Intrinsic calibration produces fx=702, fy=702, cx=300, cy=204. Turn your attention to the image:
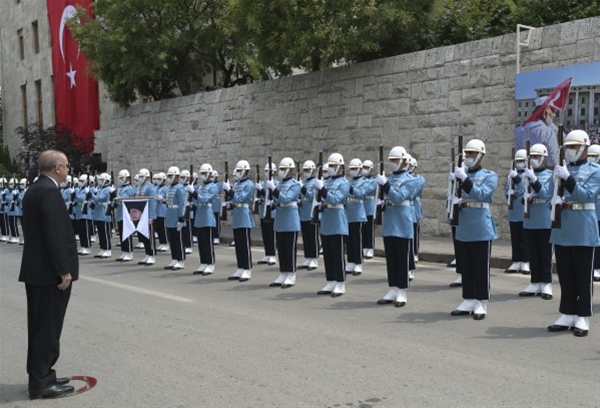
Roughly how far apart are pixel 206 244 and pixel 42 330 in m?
7.29

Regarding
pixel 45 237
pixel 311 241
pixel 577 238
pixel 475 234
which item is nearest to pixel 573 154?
pixel 577 238

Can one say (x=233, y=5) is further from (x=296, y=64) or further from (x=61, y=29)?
(x=61, y=29)

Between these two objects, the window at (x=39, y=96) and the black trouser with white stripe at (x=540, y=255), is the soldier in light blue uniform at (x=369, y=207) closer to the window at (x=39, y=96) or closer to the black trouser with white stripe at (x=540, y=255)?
the black trouser with white stripe at (x=540, y=255)

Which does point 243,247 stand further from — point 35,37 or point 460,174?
point 35,37

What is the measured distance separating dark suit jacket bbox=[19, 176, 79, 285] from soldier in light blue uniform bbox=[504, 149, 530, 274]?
7358 mm

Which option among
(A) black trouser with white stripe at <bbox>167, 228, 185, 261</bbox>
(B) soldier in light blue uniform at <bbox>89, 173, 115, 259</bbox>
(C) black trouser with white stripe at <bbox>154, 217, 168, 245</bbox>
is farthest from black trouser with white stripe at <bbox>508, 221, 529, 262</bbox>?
(B) soldier in light blue uniform at <bbox>89, 173, 115, 259</bbox>

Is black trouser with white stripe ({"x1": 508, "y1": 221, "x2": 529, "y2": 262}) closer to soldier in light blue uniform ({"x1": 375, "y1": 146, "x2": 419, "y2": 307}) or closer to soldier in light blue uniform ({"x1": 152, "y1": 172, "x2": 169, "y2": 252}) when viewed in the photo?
soldier in light blue uniform ({"x1": 375, "y1": 146, "x2": 419, "y2": 307})

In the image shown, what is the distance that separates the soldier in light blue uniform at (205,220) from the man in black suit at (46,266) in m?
6.96

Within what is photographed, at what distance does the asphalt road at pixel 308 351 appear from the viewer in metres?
5.34

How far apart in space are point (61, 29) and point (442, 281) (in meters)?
28.8

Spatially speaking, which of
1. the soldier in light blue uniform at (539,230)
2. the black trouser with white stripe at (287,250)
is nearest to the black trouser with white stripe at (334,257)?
the black trouser with white stripe at (287,250)

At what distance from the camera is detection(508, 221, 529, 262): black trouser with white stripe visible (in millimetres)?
11297

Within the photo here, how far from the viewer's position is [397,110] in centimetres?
1694

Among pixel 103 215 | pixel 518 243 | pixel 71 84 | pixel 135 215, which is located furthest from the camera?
pixel 71 84
